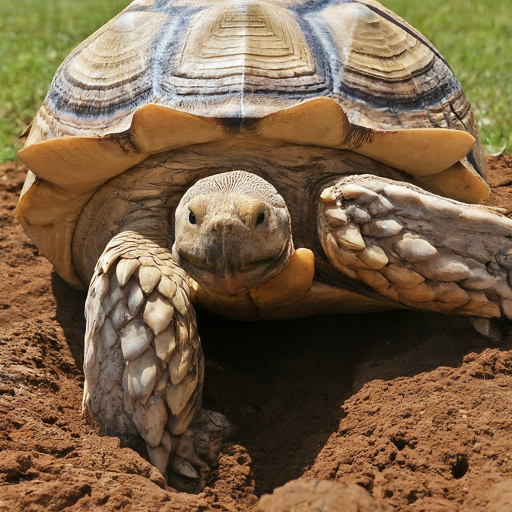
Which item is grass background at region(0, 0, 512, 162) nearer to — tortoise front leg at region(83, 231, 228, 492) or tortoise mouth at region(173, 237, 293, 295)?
tortoise mouth at region(173, 237, 293, 295)

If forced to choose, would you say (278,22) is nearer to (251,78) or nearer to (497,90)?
(251,78)

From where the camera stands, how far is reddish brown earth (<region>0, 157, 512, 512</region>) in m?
2.09

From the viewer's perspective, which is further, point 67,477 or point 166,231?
point 166,231

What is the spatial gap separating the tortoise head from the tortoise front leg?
0.19 m

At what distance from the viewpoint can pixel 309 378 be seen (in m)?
3.07

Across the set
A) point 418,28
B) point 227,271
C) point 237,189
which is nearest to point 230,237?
point 227,271

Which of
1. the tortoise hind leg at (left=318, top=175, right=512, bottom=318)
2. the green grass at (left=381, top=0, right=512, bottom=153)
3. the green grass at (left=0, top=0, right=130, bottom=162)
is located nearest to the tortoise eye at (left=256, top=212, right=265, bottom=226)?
the tortoise hind leg at (left=318, top=175, right=512, bottom=318)

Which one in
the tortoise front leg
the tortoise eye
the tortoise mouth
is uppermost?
the tortoise eye

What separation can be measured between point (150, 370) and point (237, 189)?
80 cm

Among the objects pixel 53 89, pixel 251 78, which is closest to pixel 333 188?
pixel 251 78

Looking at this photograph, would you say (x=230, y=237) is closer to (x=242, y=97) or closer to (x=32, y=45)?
(x=242, y=97)

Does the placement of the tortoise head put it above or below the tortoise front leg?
above

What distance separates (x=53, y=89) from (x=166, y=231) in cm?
116

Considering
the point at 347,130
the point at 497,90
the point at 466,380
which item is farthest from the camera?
the point at 497,90
